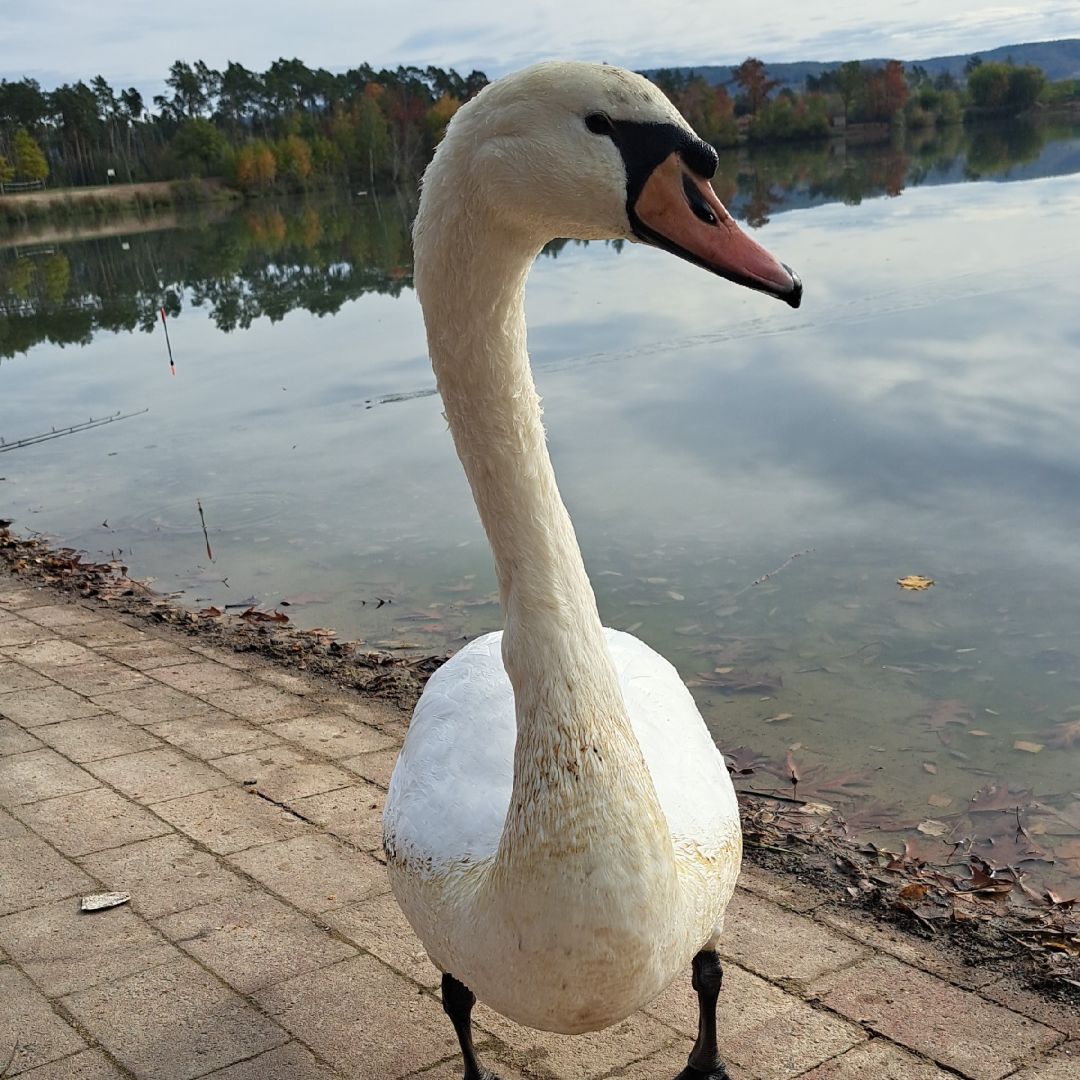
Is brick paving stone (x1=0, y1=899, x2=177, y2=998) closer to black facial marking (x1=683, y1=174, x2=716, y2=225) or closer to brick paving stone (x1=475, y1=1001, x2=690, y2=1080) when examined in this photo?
brick paving stone (x1=475, y1=1001, x2=690, y2=1080)

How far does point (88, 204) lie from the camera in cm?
6044

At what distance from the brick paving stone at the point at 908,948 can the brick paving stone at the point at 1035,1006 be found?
0.14ft

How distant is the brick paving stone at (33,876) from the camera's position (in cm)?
371

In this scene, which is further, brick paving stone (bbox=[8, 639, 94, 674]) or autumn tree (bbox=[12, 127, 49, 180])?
autumn tree (bbox=[12, 127, 49, 180])

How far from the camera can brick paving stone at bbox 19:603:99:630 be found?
676 centimetres

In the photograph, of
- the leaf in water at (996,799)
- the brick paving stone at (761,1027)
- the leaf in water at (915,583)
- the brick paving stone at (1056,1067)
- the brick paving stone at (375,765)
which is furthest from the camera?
the leaf in water at (915,583)

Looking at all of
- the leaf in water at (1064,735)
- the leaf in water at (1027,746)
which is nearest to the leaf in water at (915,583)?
the leaf in water at (1064,735)

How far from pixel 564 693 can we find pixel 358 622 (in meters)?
4.85

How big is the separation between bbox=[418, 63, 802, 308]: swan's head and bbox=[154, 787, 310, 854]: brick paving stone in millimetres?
2819

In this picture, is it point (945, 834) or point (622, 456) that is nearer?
point (945, 834)

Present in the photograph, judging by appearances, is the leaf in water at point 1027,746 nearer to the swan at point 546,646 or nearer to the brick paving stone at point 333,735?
the brick paving stone at point 333,735

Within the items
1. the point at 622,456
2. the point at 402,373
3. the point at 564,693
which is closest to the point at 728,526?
the point at 622,456

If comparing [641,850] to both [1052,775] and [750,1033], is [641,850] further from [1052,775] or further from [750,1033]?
[1052,775]

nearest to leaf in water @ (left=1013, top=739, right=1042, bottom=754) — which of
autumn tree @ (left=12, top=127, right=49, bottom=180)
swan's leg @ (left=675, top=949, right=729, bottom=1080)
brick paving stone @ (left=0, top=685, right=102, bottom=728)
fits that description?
swan's leg @ (left=675, top=949, right=729, bottom=1080)
